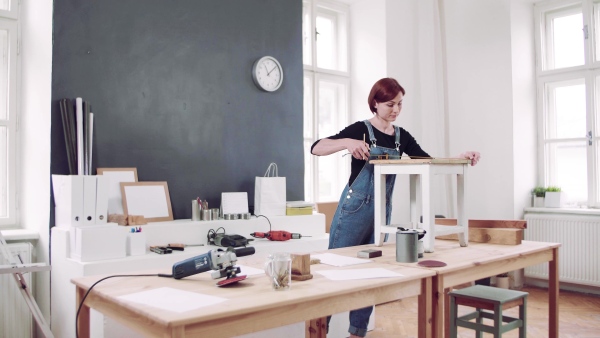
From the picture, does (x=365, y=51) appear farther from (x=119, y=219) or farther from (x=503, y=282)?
(x=119, y=219)

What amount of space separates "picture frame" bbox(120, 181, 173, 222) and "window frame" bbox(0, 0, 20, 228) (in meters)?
0.79

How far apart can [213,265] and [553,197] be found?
179 inches

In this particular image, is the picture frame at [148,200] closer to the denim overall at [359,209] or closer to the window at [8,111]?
the window at [8,111]

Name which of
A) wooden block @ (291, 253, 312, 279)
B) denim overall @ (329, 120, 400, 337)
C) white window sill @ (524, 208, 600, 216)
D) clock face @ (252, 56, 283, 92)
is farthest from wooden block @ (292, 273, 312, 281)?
white window sill @ (524, 208, 600, 216)

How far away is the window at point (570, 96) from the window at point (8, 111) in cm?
501

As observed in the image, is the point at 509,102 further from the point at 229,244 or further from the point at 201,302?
the point at 201,302

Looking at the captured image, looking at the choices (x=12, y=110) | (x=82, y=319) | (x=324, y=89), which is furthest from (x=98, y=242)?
(x=324, y=89)

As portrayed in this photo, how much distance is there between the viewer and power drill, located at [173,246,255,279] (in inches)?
67.8

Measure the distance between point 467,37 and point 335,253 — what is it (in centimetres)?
404

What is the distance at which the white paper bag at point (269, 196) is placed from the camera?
12.9 ft

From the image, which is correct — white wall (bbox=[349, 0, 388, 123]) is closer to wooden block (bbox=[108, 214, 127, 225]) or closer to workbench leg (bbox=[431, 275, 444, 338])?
wooden block (bbox=[108, 214, 127, 225])

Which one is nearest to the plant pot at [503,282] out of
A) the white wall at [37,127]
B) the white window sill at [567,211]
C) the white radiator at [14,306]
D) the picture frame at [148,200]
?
the white window sill at [567,211]

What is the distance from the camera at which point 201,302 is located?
1.43 meters

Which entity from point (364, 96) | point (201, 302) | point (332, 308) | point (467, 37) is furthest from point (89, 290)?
point (467, 37)
